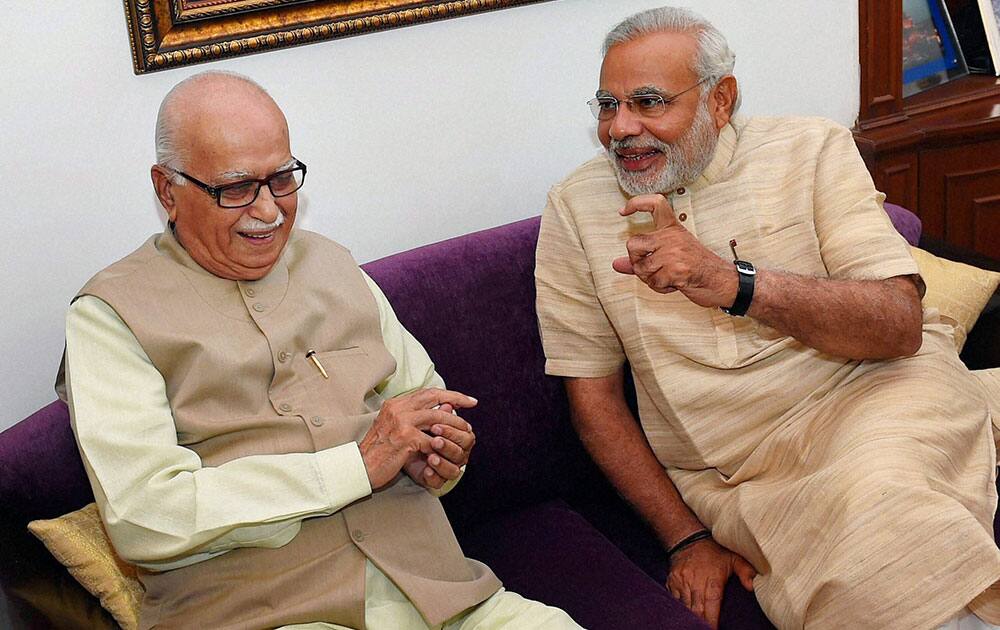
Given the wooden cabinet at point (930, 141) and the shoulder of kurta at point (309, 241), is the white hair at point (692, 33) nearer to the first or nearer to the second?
the shoulder of kurta at point (309, 241)

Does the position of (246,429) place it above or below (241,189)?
below

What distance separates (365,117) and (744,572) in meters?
1.32

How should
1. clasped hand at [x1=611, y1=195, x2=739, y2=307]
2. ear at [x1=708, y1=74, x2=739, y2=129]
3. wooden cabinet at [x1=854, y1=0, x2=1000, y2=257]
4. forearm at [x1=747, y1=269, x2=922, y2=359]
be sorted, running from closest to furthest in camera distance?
clasped hand at [x1=611, y1=195, x2=739, y2=307] → forearm at [x1=747, y1=269, x2=922, y2=359] → ear at [x1=708, y1=74, x2=739, y2=129] → wooden cabinet at [x1=854, y1=0, x2=1000, y2=257]

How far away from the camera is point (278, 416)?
2.02 meters

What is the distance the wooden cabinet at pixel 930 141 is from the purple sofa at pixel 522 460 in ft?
2.82

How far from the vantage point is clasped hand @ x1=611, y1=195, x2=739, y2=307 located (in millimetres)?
2164

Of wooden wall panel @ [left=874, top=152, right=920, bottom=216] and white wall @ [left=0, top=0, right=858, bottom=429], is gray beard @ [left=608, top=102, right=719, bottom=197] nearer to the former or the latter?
white wall @ [left=0, top=0, right=858, bottom=429]

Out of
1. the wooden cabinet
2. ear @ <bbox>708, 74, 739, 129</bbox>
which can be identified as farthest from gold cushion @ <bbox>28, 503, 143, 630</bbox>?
the wooden cabinet

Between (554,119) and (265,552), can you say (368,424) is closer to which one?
(265,552)

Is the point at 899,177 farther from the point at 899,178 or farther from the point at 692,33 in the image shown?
the point at 692,33

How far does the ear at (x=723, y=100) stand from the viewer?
248 cm

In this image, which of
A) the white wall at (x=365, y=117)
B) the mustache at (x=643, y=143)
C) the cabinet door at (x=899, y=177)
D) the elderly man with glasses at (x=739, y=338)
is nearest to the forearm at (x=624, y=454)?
the elderly man with glasses at (x=739, y=338)

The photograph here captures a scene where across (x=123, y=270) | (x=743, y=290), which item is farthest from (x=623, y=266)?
(x=123, y=270)

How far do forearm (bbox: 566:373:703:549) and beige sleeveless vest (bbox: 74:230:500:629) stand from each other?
472mm
